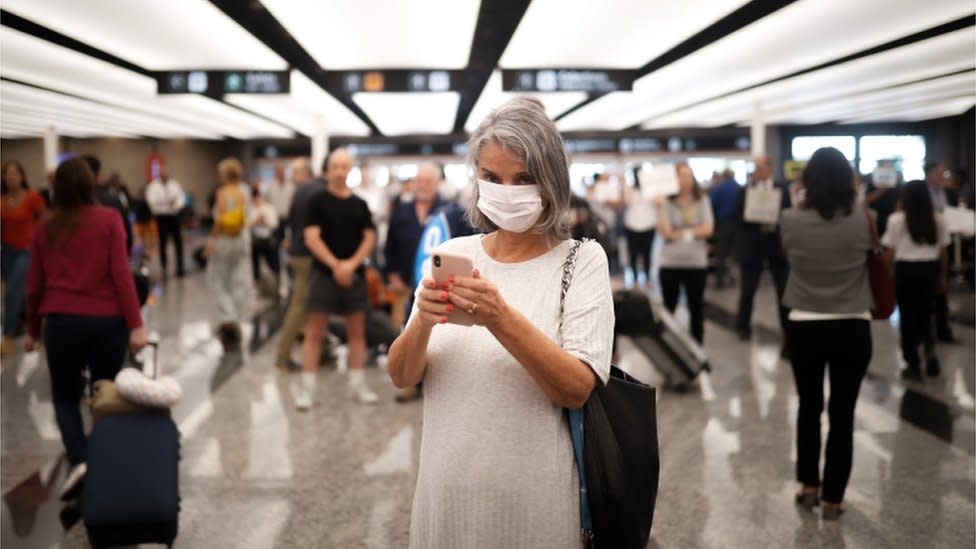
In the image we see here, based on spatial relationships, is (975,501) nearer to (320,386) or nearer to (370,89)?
(320,386)

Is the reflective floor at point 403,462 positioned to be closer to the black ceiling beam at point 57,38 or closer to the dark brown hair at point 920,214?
the dark brown hair at point 920,214

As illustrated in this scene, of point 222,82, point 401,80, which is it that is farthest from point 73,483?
point 401,80

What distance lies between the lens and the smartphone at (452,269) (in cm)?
182

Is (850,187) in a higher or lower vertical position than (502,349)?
higher

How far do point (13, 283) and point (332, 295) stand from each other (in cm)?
410

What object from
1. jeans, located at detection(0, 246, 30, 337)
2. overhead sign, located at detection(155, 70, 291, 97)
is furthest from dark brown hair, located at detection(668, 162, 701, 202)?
overhead sign, located at detection(155, 70, 291, 97)

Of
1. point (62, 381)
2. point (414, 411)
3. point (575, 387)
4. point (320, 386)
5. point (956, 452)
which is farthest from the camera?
point (320, 386)

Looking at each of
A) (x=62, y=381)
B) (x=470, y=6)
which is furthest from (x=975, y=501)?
(x=470, y=6)

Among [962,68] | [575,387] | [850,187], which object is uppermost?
[962,68]

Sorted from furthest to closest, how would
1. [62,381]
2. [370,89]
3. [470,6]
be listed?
1. [370,89]
2. [470,6]
3. [62,381]

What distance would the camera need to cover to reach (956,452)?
Result: 5.72 meters

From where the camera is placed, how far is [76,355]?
496 centimetres

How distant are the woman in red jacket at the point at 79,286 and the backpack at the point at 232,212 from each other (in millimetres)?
5012

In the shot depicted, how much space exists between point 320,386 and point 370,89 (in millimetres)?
6653
